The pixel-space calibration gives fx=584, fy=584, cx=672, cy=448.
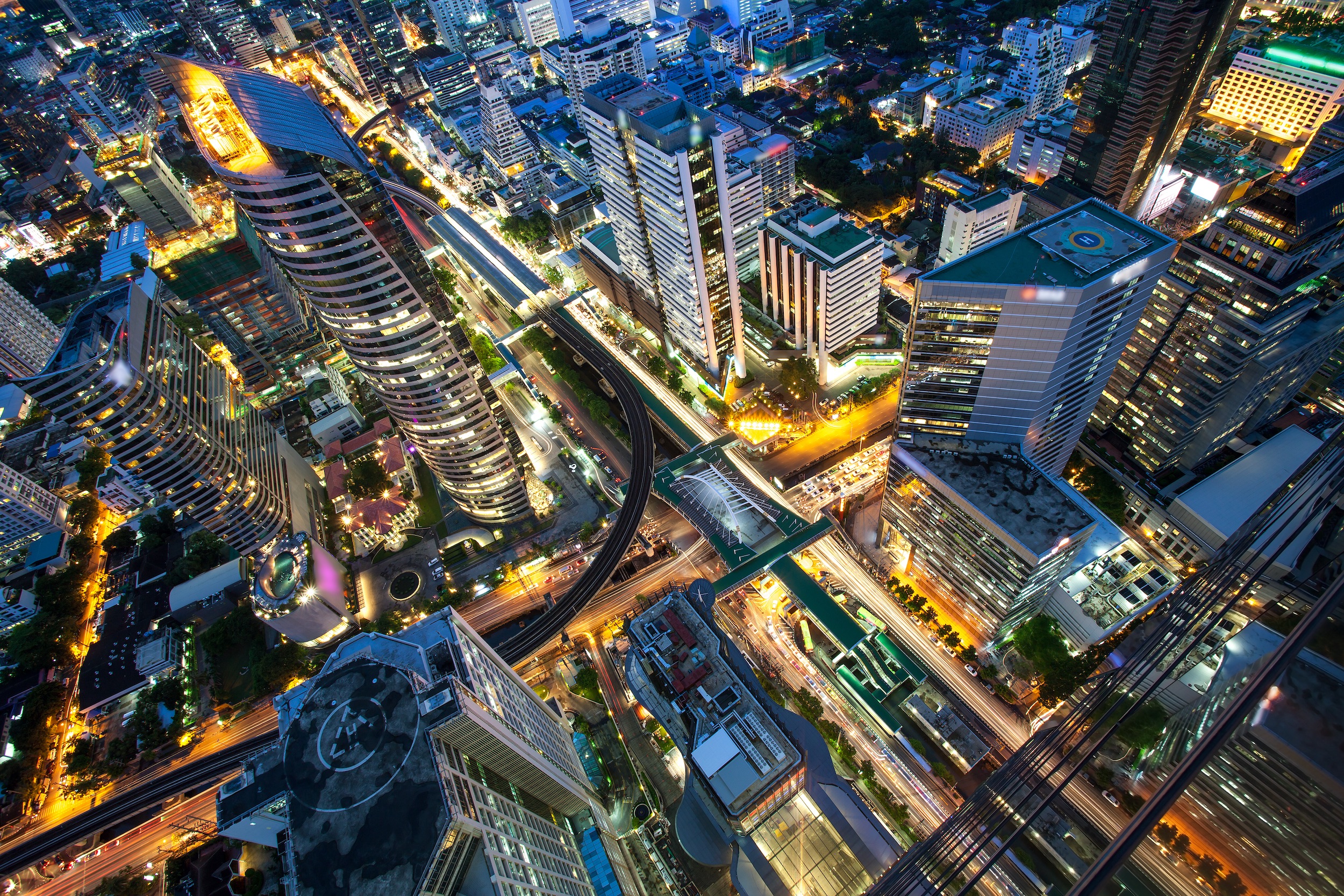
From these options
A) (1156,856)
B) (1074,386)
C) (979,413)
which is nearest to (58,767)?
(1156,856)

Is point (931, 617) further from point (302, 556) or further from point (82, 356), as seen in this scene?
point (82, 356)

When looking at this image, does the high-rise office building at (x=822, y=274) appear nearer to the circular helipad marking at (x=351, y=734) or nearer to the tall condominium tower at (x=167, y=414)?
the circular helipad marking at (x=351, y=734)

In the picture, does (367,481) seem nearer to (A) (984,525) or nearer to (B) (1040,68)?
(A) (984,525)

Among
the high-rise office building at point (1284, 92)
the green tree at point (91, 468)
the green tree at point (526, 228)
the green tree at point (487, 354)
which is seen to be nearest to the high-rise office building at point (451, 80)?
the green tree at point (526, 228)

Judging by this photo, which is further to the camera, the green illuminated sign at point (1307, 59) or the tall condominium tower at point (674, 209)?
the green illuminated sign at point (1307, 59)

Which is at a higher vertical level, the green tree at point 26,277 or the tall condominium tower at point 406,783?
the tall condominium tower at point 406,783

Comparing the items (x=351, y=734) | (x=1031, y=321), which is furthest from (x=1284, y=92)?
(x=351, y=734)

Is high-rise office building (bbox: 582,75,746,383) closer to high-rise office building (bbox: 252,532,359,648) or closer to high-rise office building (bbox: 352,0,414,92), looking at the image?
high-rise office building (bbox: 252,532,359,648)
